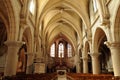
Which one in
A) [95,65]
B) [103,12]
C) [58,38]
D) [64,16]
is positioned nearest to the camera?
[103,12]

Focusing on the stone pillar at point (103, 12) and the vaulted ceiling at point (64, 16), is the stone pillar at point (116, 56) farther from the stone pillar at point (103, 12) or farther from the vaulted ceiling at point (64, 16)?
the vaulted ceiling at point (64, 16)

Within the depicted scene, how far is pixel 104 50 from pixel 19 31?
1651 cm

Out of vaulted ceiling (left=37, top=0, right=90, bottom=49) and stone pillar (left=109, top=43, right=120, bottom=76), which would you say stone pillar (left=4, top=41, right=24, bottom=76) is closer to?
stone pillar (left=109, top=43, right=120, bottom=76)

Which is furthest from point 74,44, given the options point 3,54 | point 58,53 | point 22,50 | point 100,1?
point 100,1

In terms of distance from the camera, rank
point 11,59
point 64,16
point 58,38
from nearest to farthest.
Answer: point 11,59
point 64,16
point 58,38

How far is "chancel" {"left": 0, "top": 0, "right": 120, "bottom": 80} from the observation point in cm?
1152

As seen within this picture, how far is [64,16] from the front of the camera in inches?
1011

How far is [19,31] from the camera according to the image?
12672 mm

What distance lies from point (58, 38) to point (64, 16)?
8.06 m

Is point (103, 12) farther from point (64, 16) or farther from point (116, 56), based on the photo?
point (64, 16)

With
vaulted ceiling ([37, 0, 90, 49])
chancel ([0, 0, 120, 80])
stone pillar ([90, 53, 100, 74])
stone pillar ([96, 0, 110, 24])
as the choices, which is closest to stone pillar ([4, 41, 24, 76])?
chancel ([0, 0, 120, 80])

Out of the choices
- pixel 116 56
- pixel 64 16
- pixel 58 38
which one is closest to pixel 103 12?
pixel 116 56

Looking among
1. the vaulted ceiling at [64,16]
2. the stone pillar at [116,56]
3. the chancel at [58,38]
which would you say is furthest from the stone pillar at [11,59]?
the vaulted ceiling at [64,16]

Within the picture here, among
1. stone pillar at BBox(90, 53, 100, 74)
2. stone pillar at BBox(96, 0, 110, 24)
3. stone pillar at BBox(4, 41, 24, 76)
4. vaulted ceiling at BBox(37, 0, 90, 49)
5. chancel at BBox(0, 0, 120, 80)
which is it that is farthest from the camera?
vaulted ceiling at BBox(37, 0, 90, 49)
